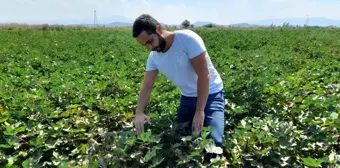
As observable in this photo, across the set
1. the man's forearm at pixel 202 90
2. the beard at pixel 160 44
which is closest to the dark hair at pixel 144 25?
→ the beard at pixel 160 44

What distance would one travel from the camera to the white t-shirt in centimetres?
277

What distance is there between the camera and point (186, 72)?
292 cm

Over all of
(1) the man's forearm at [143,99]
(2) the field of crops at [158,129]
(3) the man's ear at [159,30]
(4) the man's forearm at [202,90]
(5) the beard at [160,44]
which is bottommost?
(2) the field of crops at [158,129]

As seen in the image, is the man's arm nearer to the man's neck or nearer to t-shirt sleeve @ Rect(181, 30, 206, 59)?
t-shirt sleeve @ Rect(181, 30, 206, 59)

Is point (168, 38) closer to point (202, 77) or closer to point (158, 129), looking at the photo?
point (202, 77)

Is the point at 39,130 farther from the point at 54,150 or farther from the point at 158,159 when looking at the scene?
the point at 158,159

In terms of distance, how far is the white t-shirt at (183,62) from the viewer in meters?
Result: 2.77

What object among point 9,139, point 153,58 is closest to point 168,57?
point 153,58

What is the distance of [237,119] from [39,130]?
1.90m

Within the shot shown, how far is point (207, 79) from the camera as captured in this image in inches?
108

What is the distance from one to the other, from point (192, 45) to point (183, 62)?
179 mm

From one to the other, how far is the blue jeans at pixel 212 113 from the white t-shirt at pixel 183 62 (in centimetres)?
6

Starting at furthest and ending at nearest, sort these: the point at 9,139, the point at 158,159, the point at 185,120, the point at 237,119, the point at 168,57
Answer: the point at 237,119 < the point at 185,120 < the point at 168,57 < the point at 9,139 < the point at 158,159

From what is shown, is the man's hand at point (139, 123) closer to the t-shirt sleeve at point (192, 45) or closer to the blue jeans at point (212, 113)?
the blue jeans at point (212, 113)
